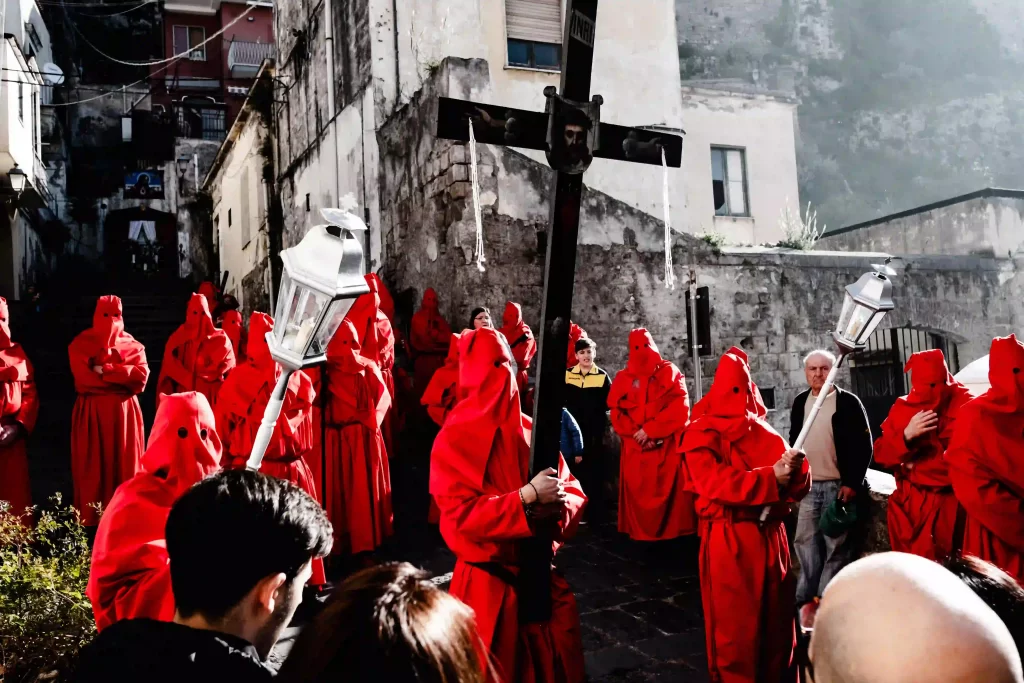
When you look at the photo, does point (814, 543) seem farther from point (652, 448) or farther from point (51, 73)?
point (51, 73)

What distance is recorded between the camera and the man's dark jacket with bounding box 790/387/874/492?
607cm

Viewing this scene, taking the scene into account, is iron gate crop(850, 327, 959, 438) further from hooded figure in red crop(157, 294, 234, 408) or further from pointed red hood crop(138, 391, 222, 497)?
pointed red hood crop(138, 391, 222, 497)

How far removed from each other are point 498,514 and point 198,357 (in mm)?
6836

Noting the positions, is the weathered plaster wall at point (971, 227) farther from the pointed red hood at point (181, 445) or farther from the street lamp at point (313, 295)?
the street lamp at point (313, 295)

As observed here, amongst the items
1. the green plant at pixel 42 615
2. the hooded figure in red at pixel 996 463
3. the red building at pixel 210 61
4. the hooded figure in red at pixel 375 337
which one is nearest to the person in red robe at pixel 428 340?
the hooded figure in red at pixel 375 337

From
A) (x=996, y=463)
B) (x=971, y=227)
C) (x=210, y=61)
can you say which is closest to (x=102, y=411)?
(x=996, y=463)

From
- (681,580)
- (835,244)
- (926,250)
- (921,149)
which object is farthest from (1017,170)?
(681,580)

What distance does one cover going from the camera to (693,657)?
5.44 m

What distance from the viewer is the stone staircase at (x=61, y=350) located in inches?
448

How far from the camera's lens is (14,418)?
7.33m

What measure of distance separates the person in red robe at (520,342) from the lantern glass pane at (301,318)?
4.64 meters

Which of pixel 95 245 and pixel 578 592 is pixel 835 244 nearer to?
pixel 578 592

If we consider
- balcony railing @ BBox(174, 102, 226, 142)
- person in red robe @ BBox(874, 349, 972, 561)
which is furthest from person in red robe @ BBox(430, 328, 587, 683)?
balcony railing @ BBox(174, 102, 226, 142)

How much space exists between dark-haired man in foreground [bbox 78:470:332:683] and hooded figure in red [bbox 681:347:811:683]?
3.14 meters
